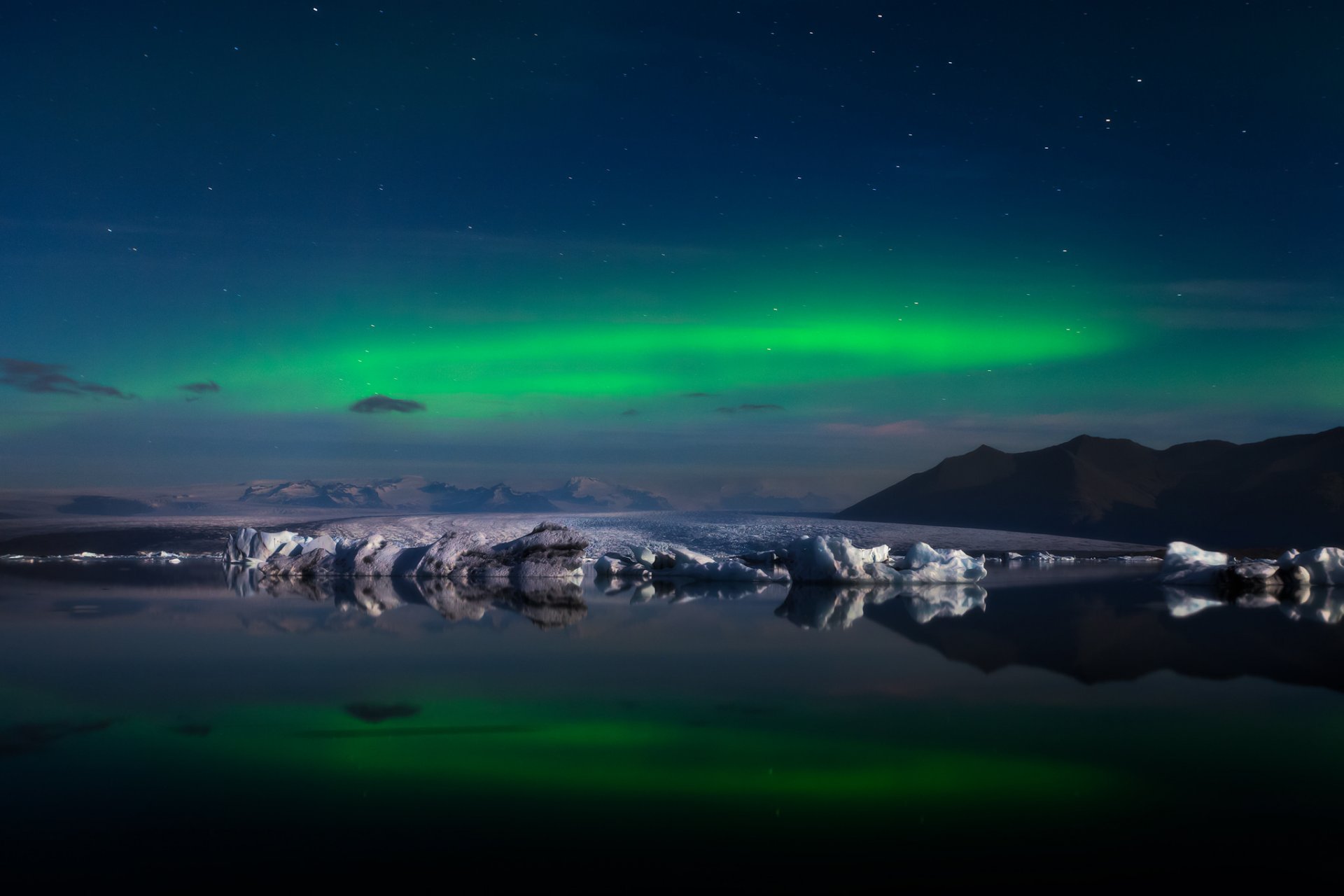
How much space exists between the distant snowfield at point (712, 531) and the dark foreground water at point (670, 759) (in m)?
33.5

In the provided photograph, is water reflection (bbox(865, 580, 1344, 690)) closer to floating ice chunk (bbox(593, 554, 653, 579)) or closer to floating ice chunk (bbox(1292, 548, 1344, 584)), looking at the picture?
floating ice chunk (bbox(1292, 548, 1344, 584))

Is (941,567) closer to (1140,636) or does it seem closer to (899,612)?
(899,612)

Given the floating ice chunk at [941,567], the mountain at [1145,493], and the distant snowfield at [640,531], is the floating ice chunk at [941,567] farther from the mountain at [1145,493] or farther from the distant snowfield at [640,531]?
the mountain at [1145,493]

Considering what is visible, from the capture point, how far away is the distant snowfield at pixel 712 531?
161 feet

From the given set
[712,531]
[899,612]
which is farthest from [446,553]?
[712,531]

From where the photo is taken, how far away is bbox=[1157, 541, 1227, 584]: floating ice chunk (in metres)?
27.6

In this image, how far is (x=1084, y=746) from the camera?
6410 millimetres

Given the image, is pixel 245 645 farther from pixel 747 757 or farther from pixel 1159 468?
pixel 1159 468

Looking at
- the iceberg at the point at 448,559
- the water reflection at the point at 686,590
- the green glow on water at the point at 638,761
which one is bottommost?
the water reflection at the point at 686,590

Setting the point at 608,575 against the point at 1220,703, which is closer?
the point at 1220,703

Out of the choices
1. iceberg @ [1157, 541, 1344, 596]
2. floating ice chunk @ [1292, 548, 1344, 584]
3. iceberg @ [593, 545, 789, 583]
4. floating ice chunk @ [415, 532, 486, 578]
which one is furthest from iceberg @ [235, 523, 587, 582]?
floating ice chunk @ [1292, 548, 1344, 584]

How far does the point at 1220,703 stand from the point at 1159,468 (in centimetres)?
16379

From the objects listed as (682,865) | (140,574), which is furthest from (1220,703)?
(140,574)

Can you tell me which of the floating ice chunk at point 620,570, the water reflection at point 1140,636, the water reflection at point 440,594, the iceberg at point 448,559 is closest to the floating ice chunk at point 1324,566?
the water reflection at point 1140,636
